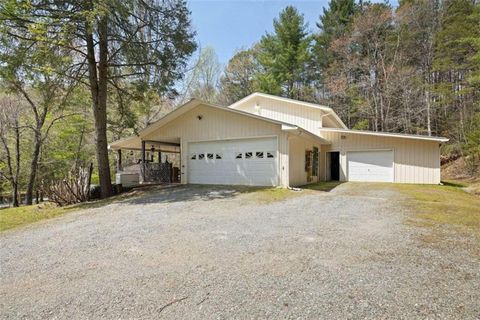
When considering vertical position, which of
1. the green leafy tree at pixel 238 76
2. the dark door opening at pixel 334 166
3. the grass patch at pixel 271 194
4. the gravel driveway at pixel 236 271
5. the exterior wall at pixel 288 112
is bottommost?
the gravel driveway at pixel 236 271

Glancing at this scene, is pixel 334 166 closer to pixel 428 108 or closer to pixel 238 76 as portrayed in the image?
pixel 428 108

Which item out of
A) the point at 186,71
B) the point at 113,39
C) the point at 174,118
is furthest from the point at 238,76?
the point at 113,39

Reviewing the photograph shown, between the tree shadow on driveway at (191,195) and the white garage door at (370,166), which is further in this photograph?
the white garage door at (370,166)

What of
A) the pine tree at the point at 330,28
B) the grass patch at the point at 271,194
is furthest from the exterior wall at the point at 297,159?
the pine tree at the point at 330,28

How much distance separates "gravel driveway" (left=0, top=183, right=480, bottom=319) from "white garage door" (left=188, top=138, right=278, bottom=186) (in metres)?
5.43

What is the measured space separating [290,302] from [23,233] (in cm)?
616

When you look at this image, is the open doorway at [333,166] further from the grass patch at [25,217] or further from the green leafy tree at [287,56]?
the grass patch at [25,217]

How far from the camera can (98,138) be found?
1106 cm

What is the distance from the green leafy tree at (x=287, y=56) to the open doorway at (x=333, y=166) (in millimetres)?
10326

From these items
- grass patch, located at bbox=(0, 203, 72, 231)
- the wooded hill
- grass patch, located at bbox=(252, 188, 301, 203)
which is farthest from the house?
grass patch, located at bbox=(0, 203, 72, 231)

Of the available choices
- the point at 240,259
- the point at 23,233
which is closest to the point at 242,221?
the point at 240,259

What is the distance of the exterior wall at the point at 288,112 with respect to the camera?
54.3 feet

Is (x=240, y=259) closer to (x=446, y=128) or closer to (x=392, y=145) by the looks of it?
(x=392, y=145)

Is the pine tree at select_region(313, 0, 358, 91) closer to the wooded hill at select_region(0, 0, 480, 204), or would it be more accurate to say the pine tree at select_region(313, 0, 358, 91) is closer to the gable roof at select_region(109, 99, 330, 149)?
the wooded hill at select_region(0, 0, 480, 204)
